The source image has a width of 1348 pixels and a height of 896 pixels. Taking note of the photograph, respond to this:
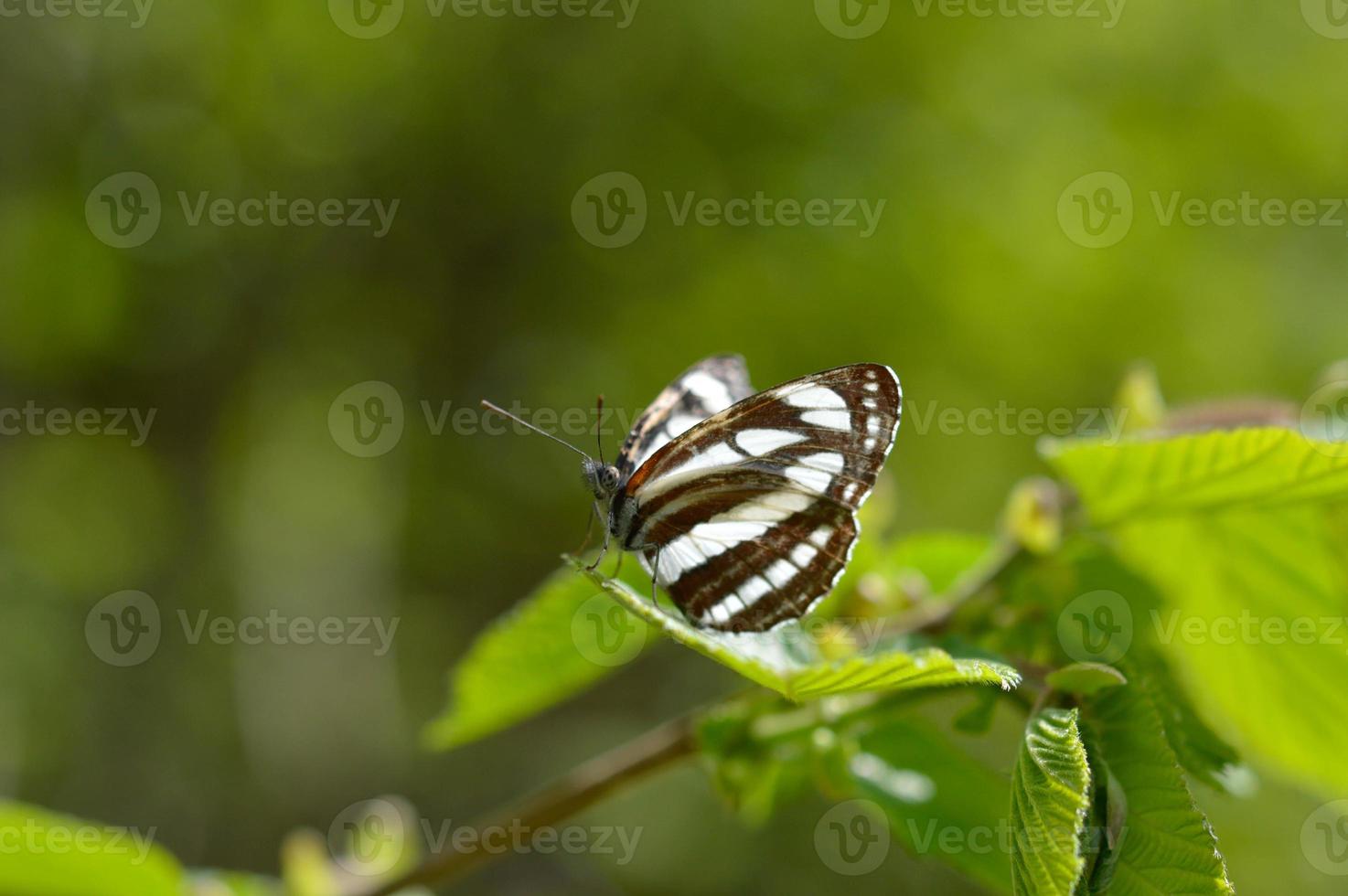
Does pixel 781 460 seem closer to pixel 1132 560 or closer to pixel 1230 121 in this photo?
pixel 1132 560

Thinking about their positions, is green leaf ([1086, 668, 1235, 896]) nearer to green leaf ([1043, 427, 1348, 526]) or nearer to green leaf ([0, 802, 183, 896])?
green leaf ([1043, 427, 1348, 526])

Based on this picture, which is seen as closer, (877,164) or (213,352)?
(877,164)

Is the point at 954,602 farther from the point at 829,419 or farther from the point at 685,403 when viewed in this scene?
the point at 685,403

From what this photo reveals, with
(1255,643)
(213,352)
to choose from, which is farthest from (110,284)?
(1255,643)

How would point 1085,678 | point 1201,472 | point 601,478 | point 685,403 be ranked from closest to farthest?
point 1085,678, point 1201,472, point 601,478, point 685,403

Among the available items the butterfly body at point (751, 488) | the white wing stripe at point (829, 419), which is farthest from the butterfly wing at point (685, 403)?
the white wing stripe at point (829, 419)

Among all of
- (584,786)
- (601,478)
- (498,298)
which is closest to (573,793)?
(584,786)

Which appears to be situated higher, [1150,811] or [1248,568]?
[1248,568]

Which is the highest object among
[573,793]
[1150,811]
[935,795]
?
[1150,811]
